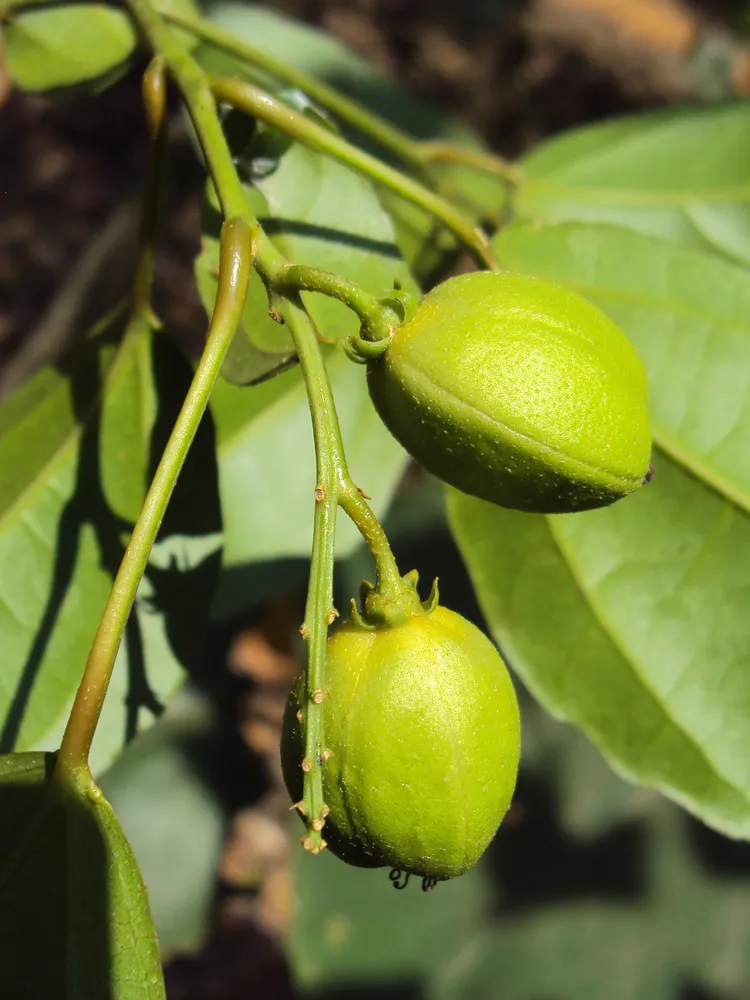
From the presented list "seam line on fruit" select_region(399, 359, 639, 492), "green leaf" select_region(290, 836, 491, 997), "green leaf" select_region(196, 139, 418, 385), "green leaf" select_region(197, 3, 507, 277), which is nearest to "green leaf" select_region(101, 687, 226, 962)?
"green leaf" select_region(290, 836, 491, 997)

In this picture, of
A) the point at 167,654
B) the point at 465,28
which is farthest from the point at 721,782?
the point at 465,28

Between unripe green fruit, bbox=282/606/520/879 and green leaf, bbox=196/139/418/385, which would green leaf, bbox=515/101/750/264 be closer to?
green leaf, bbox=196/139/418/385

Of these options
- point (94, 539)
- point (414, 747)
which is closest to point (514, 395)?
point (414, 747)

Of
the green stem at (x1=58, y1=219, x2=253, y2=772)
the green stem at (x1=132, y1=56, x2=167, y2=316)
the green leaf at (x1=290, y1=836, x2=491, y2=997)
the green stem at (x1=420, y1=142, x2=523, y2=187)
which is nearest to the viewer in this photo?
the green stem at (x1=58, y1=219, x2=253, y2=772)

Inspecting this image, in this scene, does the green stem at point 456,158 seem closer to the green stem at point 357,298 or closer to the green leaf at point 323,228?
the green leaf at point 323,228

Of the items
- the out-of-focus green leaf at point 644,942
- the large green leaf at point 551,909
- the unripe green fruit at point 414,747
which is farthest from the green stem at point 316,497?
the out-of-focus green leaf at point 644,942

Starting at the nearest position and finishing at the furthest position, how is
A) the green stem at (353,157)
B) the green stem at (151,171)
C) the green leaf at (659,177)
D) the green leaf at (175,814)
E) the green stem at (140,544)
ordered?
1. the green stem at (140,544)
2. the green stem at (353,157)
3. the green stem at (151,171)
4. the green leaf at (659,177)
5. the green leaf at (175,814)
